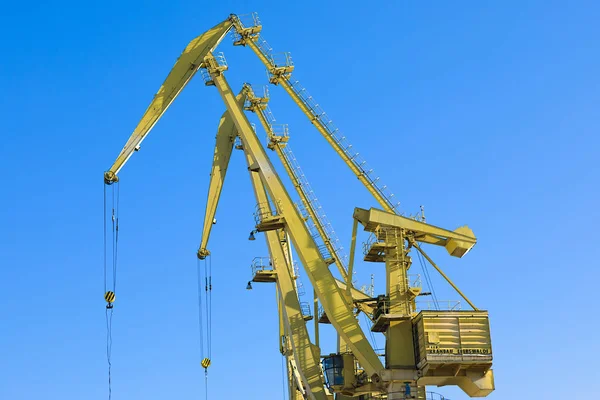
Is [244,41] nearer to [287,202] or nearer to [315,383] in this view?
[287,202]

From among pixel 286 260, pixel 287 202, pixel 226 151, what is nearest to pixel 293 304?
pixel 286 260

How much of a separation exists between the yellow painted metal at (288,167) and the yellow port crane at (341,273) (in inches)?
2.4

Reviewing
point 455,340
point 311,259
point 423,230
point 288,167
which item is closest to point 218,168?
point 288,167

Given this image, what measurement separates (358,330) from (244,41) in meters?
18.7

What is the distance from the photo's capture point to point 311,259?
45.8m

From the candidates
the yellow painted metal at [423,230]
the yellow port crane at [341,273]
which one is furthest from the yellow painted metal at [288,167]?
the yellow painted metal at [423,230]

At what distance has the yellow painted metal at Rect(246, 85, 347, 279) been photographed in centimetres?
5803

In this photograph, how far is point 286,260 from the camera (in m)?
54.8

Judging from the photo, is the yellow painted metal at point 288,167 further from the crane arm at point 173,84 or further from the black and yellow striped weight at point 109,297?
the black and yellow striped weight at point 109,297

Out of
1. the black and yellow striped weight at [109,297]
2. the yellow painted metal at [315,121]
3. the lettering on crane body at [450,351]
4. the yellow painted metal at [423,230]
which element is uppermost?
the yellow painted metal at [315,121]

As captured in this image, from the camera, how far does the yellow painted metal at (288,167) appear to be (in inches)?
2285

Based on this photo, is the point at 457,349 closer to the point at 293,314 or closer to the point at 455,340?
the point at 455,340

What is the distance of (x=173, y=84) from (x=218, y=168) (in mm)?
9337

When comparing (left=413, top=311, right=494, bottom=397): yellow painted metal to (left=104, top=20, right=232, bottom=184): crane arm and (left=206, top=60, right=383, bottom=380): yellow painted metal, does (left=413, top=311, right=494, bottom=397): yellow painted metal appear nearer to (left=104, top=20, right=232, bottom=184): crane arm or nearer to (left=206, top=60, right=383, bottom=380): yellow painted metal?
(left=206, top=60, right=383, bottom=380): yellow painted metal
